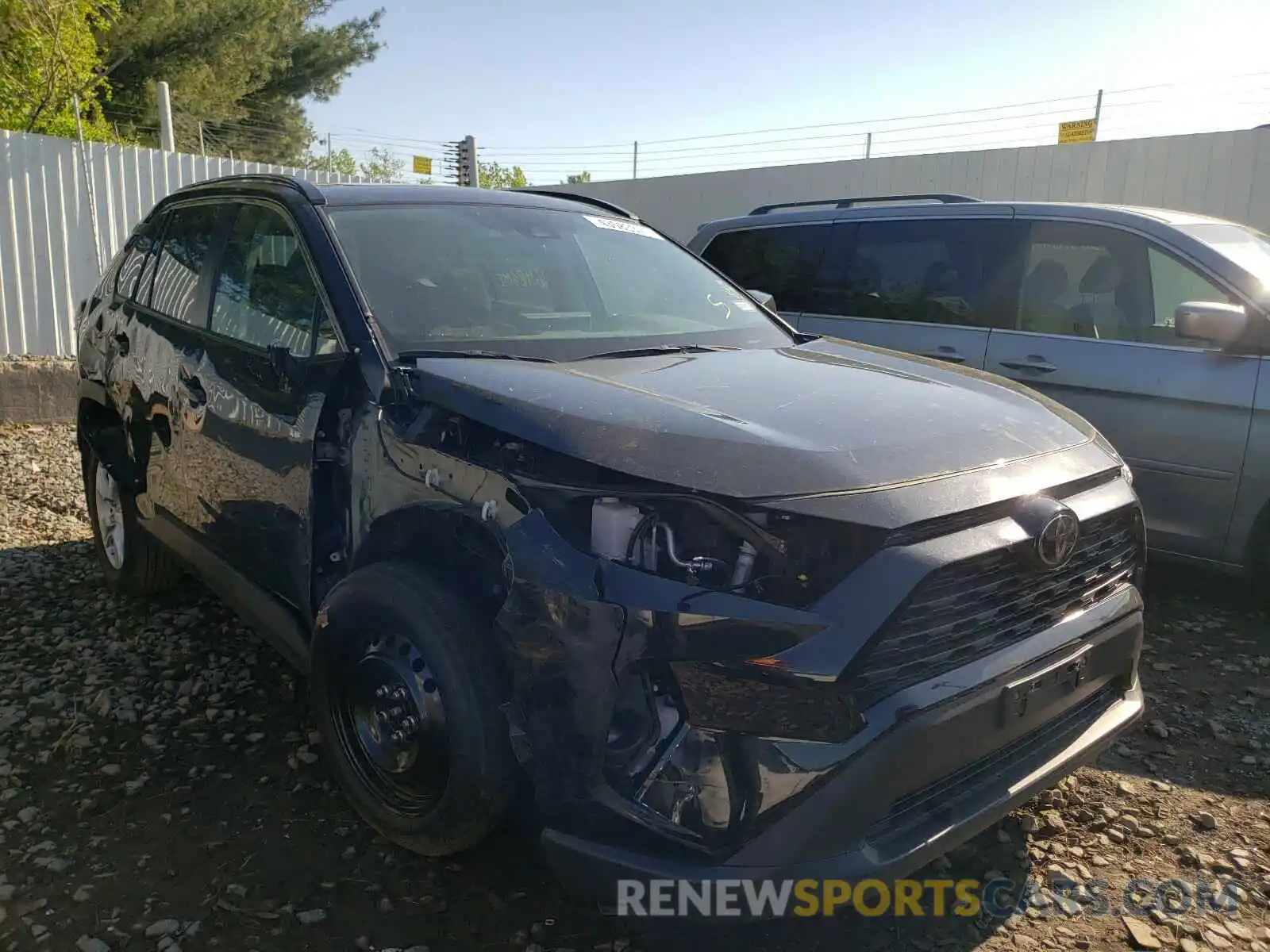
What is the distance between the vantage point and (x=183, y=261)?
3.93 metres

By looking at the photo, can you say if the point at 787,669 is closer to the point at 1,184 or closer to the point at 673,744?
the point at 673,744

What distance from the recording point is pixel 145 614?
14.4 feet

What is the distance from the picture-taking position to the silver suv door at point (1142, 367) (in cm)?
422

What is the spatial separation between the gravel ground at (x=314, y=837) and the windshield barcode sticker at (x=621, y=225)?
7.36 ft

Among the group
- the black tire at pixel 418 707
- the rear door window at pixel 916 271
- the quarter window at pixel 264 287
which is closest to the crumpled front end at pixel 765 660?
the black tire at pixel 418 707

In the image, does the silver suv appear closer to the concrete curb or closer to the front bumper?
the front bumper

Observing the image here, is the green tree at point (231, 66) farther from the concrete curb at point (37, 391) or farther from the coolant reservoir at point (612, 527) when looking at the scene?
the coolant reservoir at point (612, 527)

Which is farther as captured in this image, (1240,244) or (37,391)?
(37,391)

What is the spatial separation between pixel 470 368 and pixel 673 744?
120 centimetres

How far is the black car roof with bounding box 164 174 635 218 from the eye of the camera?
3.26 m

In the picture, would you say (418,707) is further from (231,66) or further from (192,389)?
(231,66)

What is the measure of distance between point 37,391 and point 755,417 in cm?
772

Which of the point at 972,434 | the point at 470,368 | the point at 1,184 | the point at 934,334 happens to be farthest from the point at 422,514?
the point at 1,184

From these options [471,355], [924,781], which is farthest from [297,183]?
[924,781]
